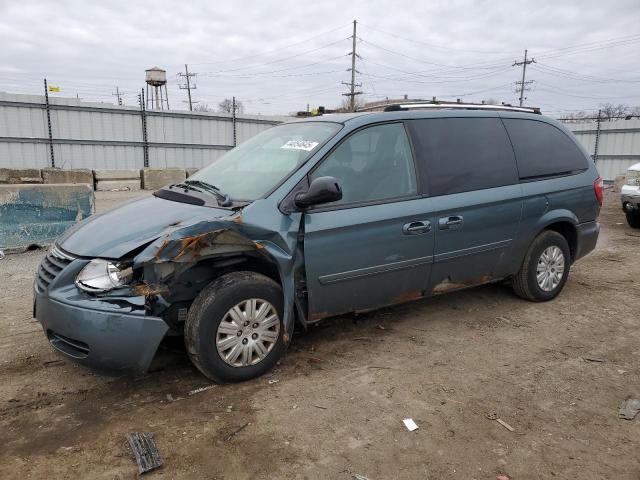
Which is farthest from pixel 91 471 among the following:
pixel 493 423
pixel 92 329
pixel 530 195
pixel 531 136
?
pixel 531 136

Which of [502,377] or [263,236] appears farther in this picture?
[502,377]

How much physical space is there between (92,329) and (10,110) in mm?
16488

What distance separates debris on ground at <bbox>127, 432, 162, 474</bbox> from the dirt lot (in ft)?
0.15

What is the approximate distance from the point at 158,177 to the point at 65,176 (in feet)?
10.3

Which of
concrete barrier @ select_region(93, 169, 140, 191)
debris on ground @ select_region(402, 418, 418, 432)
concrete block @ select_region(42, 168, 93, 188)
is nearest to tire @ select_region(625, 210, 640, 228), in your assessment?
debris on ground @ select_region(402, 418, 418, 432)

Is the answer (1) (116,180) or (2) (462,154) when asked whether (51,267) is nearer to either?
(2) (462,154)

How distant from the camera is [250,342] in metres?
3.41

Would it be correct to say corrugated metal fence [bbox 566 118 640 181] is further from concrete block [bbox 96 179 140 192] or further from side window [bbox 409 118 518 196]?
side window [bbox 409 118 518 196]

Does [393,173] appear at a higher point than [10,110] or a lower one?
lower

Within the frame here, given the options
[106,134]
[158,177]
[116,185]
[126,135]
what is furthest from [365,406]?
[126,135]

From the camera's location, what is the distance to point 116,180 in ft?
47.3

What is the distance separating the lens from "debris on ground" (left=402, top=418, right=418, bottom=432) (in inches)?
117

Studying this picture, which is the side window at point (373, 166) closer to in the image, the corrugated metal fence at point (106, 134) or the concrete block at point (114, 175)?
the concrete block at point (114, 175)

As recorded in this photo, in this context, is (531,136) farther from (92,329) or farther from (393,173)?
(92,329)
